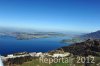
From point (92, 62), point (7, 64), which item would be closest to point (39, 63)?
point (7, 64)

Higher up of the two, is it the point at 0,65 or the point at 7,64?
the point at 0,65

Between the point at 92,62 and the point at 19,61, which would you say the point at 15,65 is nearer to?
the point at 19,61

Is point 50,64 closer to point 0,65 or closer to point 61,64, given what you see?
point 61,64

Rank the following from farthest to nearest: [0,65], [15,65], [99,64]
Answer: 1. [15,65]
2. [99,64]
3. [0,65]

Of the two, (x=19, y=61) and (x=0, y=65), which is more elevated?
(x=0, y=65)

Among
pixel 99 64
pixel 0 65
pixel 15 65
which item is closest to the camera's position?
pixel 0 65

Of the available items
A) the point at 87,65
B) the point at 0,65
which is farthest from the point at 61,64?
the point at 0,65

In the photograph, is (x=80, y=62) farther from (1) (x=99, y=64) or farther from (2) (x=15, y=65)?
(2) (x=15, y=65)

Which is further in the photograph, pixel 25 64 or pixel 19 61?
pixel 19 61
